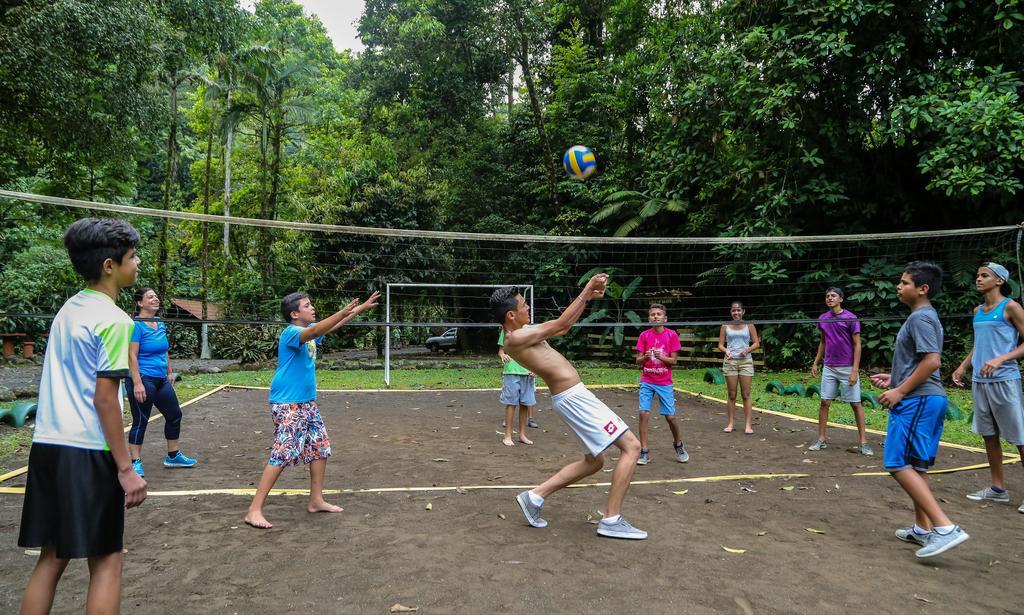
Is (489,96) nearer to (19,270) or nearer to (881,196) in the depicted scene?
(881,196)

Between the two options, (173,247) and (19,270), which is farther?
(173,247)

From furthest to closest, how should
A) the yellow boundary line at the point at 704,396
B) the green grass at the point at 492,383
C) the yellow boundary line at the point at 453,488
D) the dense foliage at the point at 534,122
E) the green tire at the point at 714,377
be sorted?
the green tire at the point at 714,377 < the dense foliage at the point at 534,122 < the green grass at the point at 492,383 < the yellow boundary line at the point at 704,396 < the yellow boundary line at the point at 453,488

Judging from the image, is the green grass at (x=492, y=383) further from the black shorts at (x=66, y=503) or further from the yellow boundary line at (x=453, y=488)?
the black shorts at (x=66, y=503)

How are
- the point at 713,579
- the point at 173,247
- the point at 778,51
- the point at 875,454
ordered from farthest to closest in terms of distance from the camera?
the point at 173,247, the point at 778,51, the point at 875,454, the point at 713,579

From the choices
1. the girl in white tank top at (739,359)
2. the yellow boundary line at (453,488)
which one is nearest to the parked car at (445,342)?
the girl in white tank top at (739,359)

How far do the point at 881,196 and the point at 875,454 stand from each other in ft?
29.0

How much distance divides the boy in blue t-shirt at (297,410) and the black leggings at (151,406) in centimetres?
168

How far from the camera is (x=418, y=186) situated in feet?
64.3

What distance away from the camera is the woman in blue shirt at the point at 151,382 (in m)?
5.30

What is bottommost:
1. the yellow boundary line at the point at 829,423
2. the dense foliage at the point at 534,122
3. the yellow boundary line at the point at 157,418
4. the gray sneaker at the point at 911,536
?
the yellow boundary line at the point at 829,423

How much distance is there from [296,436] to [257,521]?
549mm

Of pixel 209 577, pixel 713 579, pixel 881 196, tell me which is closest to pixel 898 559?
pixel 713 579

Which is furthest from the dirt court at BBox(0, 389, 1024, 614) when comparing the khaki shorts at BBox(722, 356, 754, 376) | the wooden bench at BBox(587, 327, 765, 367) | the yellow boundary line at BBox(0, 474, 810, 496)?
the wooden bench at BBox(587, 327, 765, 367)

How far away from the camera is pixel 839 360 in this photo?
6.59 m
